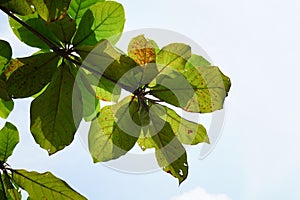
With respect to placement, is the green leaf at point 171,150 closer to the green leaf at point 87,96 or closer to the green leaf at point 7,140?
the green leaf at point 87,96

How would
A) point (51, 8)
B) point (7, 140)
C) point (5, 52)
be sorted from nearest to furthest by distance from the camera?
point (51, 8) < point (5, 52) < point (7, 140)

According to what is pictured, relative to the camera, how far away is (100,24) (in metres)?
1.12

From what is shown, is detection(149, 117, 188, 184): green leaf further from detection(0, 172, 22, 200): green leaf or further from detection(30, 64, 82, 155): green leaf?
detection(0, 172, 22, 200): green leaf

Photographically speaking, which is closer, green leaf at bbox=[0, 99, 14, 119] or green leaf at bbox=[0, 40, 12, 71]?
green leaf at bbox=[0, 40, 12, 71]

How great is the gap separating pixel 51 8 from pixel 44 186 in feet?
1.53

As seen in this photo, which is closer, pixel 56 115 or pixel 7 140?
pixel 56 115

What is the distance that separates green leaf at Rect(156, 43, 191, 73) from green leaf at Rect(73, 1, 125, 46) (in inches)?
5.7

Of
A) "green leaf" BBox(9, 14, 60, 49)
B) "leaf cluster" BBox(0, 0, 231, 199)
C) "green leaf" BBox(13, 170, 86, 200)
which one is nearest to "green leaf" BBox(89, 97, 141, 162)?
"leaf cluster" BBox(0, 0, 231, 199)

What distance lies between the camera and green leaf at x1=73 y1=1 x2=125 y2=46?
1.09 metres

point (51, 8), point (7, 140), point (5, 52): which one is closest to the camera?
point (51, 8)

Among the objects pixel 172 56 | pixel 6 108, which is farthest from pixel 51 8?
pixel 6 108

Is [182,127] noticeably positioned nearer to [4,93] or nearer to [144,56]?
[144,56]

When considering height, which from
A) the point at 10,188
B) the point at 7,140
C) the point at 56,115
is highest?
the point at 56,115

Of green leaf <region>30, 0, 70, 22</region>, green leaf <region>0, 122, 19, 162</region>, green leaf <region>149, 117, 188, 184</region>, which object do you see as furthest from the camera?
green leaf <region>0, 122, 19, 162</region>
